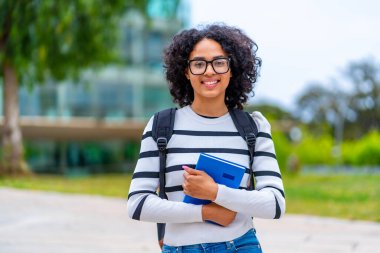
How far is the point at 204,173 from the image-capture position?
7.20 feet

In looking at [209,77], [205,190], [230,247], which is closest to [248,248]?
[230,247]

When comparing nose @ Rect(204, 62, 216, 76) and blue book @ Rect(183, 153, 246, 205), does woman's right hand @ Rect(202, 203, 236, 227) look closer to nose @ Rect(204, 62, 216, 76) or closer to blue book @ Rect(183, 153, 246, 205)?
blue book @ Rect(183, 153, 246, 205)

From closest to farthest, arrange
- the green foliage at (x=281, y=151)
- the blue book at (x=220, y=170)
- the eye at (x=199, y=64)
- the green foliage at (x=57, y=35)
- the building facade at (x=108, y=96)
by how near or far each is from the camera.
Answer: the blue book at (x=220, y=170) < the eye at (x=199, y=64) < the green foliage at (x=57, y=35) < the green foliage at (x=281, y=151) < the building facade at (x=108, y=96)

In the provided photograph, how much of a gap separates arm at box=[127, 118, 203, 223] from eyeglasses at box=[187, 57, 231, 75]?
0.88ft

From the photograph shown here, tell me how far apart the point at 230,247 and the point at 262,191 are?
0.22 m

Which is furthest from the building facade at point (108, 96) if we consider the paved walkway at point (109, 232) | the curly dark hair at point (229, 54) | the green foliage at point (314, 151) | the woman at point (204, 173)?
the woman at point (204, 173)

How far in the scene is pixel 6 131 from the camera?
19828mm

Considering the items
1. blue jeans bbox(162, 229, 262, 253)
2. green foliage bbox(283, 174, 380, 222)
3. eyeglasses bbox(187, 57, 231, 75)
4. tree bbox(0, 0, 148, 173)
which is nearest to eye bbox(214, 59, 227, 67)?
eyeglasses bbox(187, 57, 231, 75)

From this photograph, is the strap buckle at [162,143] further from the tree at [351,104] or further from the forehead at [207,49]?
the tree at [351,104]

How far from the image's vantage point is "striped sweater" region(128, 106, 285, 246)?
2264 mm

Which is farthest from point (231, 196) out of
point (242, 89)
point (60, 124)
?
point (60, 124)

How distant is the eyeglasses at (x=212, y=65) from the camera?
2379 millimetres

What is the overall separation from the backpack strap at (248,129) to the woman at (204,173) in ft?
0.06

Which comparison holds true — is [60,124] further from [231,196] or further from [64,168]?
[231,196]
